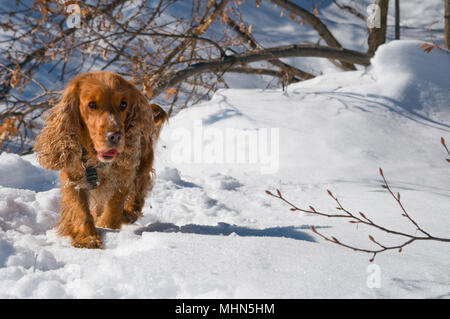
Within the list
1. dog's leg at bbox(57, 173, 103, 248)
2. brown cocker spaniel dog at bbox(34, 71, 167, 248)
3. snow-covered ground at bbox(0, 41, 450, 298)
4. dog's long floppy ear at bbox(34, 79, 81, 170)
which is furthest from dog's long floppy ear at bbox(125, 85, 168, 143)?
snow-covered ground at bbox(0, 41, 450, 298)

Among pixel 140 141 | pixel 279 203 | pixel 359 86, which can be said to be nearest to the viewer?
pixel 140 141

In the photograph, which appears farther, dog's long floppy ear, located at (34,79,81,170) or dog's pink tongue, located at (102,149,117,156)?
dog's long floppy ear, located at (34,79,81,170)

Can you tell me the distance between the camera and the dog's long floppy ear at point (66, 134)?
248cm

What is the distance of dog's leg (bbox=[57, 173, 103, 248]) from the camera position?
7.60 ft

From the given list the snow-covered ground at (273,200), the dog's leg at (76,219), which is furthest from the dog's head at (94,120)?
the snow-covered ground at (273,200)

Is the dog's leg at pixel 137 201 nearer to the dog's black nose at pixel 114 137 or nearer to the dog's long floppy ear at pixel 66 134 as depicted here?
the dog's long floppy ear at pixel 66 134

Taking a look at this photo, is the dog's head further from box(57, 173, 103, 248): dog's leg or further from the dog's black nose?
box(57, 173, 103, 248): dog's leg

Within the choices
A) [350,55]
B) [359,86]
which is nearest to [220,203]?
[359,86]

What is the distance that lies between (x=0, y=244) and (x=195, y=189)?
6.13ft

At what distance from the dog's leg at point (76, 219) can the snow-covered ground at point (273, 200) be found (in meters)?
0.07

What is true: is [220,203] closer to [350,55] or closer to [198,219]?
[198,219]

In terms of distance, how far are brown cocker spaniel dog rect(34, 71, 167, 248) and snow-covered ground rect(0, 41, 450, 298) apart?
0.16 m

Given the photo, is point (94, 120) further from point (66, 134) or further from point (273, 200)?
point (273, 200)

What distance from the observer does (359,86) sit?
532 centimetres
